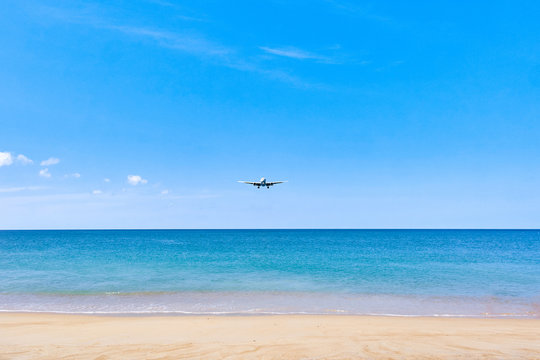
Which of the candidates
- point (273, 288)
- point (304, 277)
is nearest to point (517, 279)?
point (304, 277)

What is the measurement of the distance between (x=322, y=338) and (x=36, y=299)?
20883 mm

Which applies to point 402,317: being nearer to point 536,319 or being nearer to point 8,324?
point 536,319

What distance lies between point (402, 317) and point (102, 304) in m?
18.9

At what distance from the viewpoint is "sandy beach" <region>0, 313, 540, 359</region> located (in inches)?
431

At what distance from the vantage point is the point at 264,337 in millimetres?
12969

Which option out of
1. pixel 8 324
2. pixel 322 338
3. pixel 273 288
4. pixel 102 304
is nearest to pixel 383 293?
Result: pixel 273 288

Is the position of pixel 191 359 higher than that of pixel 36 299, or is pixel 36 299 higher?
pixel 191 359

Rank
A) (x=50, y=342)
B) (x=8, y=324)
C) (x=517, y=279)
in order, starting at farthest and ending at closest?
1. (x=517, y=279)
2. (x=8, y=324)
3. (x=50, y=342)

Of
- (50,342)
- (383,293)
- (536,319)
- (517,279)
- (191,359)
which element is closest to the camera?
(191,359)

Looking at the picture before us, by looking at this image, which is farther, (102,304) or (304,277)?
(304,277)

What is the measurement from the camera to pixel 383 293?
23641 millimetres

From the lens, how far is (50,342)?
1235cm

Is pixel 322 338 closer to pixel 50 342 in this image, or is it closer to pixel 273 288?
pixel 50 342

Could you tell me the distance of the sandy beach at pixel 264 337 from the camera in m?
10.9
